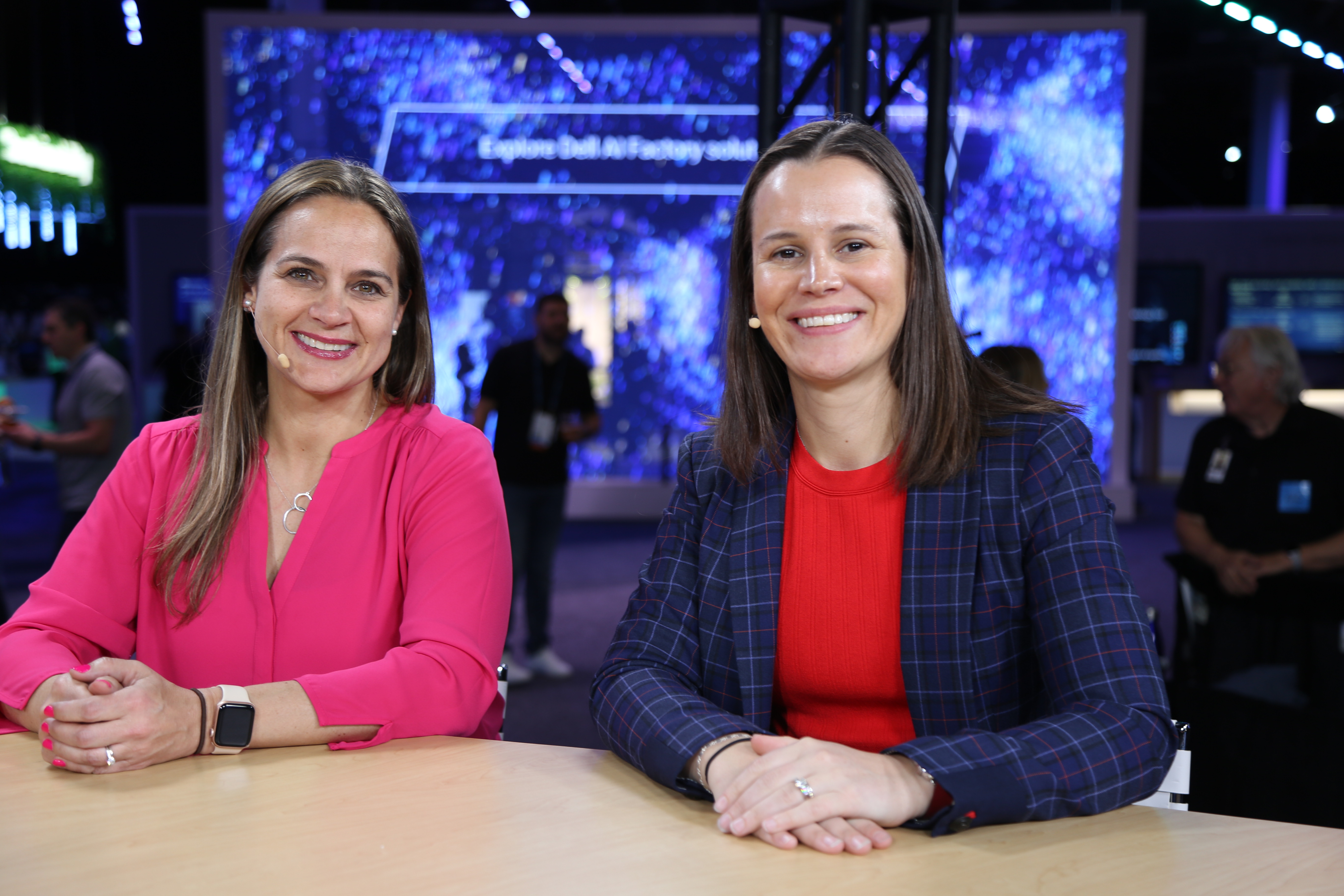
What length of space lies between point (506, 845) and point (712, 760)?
261 millimetres

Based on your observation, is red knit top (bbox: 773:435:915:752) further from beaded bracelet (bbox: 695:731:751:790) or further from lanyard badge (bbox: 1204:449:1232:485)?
lanyard badge (bbox: 1204:449:1232:485)

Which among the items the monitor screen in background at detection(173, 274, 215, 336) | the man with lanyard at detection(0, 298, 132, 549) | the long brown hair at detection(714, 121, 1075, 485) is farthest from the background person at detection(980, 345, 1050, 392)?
the monitor screen in background at detection(173, 274, 215, 336)

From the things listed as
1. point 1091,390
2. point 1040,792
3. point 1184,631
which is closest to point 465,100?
point 1091,390

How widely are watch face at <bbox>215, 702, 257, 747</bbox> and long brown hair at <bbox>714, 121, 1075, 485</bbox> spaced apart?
75 cm

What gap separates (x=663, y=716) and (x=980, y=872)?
0.43m

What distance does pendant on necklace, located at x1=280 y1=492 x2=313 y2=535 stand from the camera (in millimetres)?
1671

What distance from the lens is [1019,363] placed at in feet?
10.5

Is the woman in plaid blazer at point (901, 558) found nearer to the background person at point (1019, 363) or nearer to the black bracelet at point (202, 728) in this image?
the black bracelet at point (202, 728)

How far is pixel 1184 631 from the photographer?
3.74 m

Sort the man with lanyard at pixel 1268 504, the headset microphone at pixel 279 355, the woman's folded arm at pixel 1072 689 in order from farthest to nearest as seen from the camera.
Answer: the man with lanyard at pixel 1268 504 → the headset microphone at pixel 279 355 → the woman's folded arm at pixel 1072 689

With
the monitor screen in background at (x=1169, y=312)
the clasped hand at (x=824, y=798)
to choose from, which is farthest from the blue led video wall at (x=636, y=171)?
the clasped hand at (x=824, y=798)

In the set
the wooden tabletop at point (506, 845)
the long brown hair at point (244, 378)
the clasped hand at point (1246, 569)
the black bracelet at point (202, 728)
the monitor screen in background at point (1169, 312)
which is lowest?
the clasped hand at point (1246, 569)

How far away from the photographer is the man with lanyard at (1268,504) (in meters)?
3.65

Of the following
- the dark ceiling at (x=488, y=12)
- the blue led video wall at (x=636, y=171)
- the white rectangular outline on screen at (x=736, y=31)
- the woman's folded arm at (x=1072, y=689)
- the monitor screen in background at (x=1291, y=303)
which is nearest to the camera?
the woman's folded arm at (x=1072, y=689)
